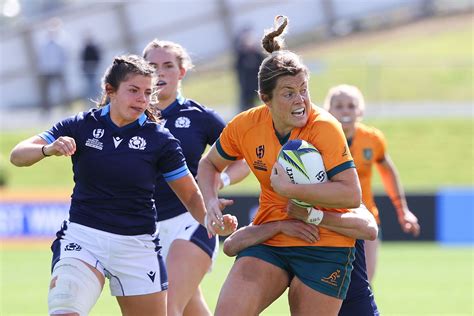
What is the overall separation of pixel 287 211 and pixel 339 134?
19.7 inches

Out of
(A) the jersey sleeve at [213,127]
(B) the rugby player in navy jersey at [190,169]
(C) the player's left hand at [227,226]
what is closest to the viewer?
(C) the player's left hand at [227,226]

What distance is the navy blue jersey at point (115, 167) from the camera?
6.00m

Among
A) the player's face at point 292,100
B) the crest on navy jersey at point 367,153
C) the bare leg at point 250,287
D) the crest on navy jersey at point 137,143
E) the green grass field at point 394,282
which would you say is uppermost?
the player's face at point 292,100

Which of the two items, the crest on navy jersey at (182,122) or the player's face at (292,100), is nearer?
the player's face at (292,100)

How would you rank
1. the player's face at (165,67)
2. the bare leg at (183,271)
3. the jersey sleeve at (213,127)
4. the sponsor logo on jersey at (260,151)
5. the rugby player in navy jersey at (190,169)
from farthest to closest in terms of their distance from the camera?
the jersey sleeve at (213,127)
the player's face at (165,67)
the rugby player in navy jersey at (190,169)
the bare leg at (183,271)
the sponsor logo on jersey at (260,151)

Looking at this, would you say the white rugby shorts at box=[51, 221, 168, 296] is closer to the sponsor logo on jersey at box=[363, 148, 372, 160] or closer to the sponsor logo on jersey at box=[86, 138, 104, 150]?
the sponsor logo on jersey at box=[86, 138, 104, 150]

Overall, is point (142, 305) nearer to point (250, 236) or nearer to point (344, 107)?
point (250, 236)

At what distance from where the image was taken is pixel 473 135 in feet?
73.0

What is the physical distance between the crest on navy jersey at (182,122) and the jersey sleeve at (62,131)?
47.4 inches

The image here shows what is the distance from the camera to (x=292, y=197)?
5.47m

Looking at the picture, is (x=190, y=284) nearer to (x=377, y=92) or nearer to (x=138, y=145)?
(x=138, y=145)

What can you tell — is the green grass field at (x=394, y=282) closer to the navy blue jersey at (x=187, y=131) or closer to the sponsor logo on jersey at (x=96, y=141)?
the navy blue jersey at (x=187, y=131)

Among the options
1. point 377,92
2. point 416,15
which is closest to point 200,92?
point 377,92

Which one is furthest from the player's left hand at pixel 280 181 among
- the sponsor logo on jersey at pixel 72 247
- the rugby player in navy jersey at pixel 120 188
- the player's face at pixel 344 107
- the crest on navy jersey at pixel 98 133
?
the player's face at pixel 344 107
